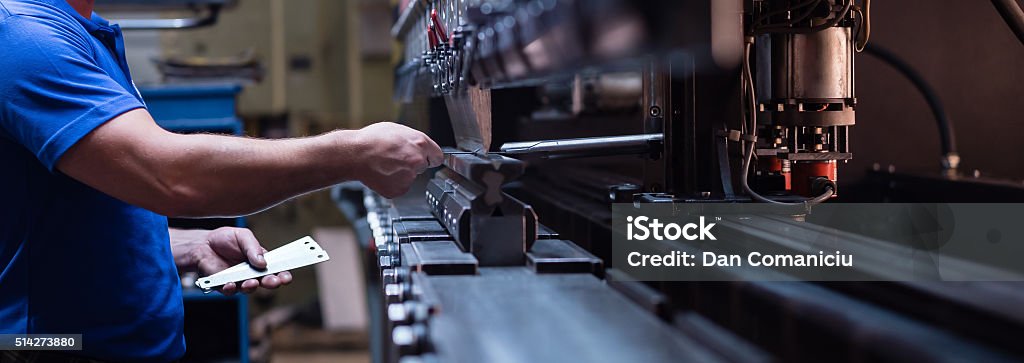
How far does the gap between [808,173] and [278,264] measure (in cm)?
87

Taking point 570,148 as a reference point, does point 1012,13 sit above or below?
above

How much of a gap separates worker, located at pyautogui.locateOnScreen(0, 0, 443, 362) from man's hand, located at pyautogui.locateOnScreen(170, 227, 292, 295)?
0.01 meters

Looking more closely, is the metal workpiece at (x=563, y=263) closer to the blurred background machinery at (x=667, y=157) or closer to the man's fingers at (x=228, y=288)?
the blurred background machinery at (x=667, y=157)

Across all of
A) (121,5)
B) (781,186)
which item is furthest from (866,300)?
(121,5)

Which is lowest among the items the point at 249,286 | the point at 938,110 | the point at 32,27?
the point at 249,286

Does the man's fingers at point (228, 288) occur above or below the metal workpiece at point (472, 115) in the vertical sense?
below

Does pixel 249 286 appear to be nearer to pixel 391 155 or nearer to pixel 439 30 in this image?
pixel 391 155

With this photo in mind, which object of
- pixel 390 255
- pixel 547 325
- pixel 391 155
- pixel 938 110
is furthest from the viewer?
pixel 938 110

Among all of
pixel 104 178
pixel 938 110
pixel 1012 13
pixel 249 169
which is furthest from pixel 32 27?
pixel 938 110

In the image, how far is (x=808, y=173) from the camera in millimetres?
1576

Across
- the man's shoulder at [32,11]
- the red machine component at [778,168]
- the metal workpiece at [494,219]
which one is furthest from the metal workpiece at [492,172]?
the man's shoulder at [32,11]

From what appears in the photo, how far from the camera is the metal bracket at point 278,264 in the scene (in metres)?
1.44

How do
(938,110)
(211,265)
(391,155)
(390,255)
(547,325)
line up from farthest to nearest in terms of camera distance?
1. (938,110)
2. (211,265)
3. (390,255)
4. (391,155)
5. (547,325)

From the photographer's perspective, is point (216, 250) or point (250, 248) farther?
point (216, 250)
